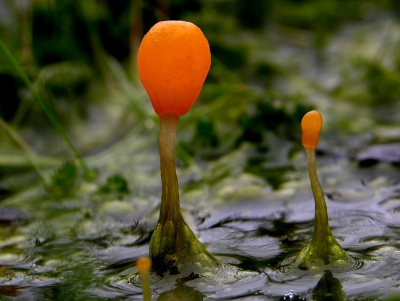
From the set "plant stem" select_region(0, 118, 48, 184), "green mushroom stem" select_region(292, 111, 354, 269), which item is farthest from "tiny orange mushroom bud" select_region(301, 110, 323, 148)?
"plant stem" select_region(0, 118, 48, 184)

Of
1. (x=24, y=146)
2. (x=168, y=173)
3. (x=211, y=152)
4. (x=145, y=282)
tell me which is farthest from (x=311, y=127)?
(x=24, y=146)

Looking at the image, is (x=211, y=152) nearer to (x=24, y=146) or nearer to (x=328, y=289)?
(x=24, y=146)

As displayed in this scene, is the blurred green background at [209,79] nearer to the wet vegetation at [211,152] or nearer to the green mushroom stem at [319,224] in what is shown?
the wet vegetation at [211,152]

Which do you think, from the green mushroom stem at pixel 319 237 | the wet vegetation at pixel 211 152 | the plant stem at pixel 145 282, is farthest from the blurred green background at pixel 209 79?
the plant stem at pixel 145 282

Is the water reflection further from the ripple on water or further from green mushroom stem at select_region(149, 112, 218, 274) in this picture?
green mushroom stem at select_region(149, 112, 218, 274)

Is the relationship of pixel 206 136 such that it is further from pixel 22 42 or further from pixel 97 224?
pixel 22 42

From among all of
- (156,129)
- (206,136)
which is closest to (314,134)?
(206,136)
